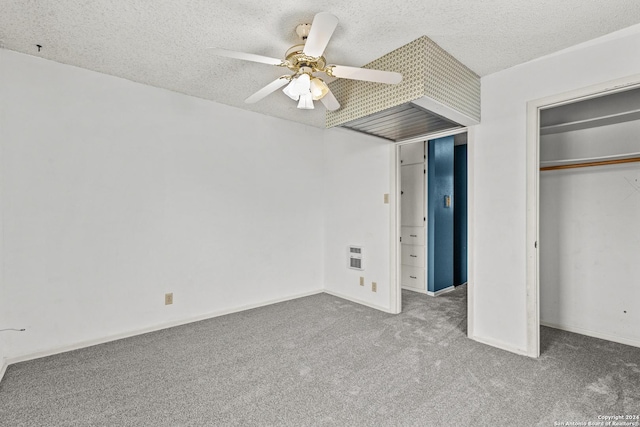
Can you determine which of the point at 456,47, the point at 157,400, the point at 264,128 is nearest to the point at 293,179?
the point at 264,128

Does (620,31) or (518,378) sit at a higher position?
(620,31)

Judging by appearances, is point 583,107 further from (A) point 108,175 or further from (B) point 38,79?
(B) point 38,79

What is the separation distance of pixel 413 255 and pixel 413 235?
0.95ft

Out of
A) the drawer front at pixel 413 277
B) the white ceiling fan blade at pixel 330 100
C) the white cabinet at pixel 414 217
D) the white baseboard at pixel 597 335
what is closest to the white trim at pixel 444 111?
the white ceiling fan blade at pixel 330 100

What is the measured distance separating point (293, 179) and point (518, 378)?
3.09m

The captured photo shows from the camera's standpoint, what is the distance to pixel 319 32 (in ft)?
5.13

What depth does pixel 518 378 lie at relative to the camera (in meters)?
2.08

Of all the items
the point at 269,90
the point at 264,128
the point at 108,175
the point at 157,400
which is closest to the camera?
the point at 157,400

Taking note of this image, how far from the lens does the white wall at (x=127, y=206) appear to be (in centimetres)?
239

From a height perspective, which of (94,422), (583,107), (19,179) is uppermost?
(583,107)

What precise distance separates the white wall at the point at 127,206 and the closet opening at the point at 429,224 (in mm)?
1728

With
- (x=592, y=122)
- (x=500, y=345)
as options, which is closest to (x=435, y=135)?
(x=592, y=122)

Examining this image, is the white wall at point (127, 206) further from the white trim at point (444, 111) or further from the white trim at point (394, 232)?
the white trim at point (444, 111)

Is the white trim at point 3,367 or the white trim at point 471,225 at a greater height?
the white trim at point 471,225
